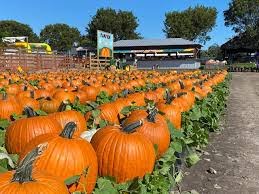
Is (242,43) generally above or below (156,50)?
above

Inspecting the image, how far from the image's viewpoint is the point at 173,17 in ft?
325

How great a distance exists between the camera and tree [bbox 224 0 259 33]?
82.8 m

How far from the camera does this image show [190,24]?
325ft

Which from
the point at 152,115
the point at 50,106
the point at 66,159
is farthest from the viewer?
the point at 50,106

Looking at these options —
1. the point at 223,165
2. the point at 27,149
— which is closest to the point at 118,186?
the point at 27,149

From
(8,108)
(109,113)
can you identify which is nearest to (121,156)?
(109,113)

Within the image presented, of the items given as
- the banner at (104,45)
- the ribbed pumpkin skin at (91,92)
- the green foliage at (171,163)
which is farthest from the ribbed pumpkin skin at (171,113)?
the banner at (104,45)

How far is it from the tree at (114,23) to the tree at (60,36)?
1544cm

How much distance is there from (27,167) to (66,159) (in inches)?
36.8

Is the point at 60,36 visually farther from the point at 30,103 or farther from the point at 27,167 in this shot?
the point at 27,167

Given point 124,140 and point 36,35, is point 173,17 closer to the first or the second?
point 36,35

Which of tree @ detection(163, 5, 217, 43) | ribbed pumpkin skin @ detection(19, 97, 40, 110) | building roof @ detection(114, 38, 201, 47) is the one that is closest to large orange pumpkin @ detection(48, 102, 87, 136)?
ribbed pumpkin skin @ detection(19, 97, 40, 110)

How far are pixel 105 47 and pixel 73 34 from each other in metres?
81.6

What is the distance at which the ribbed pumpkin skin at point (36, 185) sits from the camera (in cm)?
258
